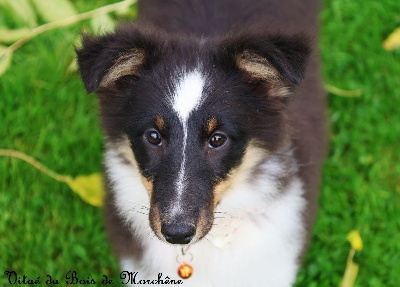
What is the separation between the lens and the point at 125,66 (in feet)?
9.72

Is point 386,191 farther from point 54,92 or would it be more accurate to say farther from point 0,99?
point 0,99

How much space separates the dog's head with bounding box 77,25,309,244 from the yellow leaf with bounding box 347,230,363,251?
4.91ft

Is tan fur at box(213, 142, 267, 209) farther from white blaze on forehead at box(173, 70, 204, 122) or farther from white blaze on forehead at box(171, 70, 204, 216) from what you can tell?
white blaze on forehead at box(173, 70, 204, 122)

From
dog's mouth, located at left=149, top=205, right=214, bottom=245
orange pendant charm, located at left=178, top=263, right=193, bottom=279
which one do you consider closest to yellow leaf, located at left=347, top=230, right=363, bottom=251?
orange pendant charm, located at left=178, top=263, right=193, bottom=279

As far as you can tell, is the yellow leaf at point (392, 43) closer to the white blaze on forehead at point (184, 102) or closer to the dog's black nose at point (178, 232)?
the white blaze on forehead at point (184, 102)

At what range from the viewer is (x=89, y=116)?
197 inches

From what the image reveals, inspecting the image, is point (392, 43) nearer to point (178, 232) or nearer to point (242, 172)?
point (242, 172)

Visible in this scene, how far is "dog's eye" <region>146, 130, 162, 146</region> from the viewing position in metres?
2.95

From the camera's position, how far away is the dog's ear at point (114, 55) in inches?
109

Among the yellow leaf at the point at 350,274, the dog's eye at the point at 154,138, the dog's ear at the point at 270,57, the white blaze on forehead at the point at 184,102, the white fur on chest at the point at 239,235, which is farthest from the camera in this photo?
the yellow leaf at the point at 350,274

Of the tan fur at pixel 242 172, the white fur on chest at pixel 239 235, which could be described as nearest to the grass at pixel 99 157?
the white fur on chest at pixel 239 235

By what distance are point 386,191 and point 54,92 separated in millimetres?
2754

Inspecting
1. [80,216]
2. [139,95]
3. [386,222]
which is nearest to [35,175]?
[80,216]

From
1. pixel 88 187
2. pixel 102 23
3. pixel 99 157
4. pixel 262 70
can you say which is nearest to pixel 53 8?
pixel 102 23
